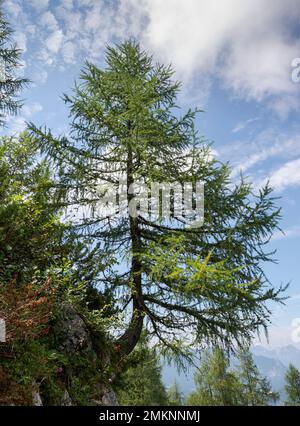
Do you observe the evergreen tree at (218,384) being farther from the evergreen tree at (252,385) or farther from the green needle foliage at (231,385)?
the evergreen tree at (252,385)

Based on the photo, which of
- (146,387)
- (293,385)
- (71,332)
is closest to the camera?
(71,332)

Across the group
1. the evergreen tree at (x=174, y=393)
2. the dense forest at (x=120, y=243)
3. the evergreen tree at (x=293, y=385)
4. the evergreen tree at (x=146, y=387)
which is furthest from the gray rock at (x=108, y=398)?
the evergreen tree at (x=174, y=393)

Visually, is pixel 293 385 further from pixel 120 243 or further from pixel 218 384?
pixel 120 243

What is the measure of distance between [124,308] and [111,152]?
15.2ft

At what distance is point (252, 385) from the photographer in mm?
36375

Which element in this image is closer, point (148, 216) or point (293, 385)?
point (148, 216)

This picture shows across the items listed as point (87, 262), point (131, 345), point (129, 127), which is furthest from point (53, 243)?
point (129, 127)

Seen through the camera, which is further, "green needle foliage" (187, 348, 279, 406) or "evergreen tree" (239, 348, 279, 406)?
"evergreen tree" (239, 348, 279, 406)

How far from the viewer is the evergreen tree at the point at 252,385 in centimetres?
3564

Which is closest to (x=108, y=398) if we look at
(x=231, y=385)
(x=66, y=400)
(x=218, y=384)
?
(x=66, y=400)

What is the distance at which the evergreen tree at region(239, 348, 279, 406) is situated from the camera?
35644 mm

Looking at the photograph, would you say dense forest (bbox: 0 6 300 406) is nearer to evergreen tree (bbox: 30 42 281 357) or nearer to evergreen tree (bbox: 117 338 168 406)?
evergreen tree (bbox: 30 42 281 357)

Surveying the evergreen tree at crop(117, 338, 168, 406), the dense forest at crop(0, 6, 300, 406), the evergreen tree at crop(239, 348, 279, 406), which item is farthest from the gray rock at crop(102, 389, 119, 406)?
the evergreen tree at crop(239, 348, 279, 406)
